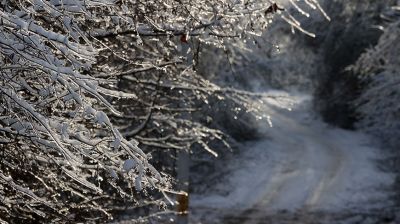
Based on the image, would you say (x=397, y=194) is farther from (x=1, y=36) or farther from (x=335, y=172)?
(x=1, y=36)

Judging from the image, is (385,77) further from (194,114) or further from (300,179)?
(194,114)

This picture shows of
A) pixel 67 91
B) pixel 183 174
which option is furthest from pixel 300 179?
pixel 67 91

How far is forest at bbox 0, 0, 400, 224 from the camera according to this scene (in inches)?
155

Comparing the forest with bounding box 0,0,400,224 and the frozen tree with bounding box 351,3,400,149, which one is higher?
the frozen tree with bounding box 351,3,400,149

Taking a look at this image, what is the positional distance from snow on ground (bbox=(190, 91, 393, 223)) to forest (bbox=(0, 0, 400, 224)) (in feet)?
0.27

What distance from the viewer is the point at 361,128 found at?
29.9 meters

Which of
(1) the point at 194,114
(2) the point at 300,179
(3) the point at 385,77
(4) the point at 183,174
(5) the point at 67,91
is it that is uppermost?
(3) the point at 385,77

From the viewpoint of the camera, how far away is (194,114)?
11523 mm

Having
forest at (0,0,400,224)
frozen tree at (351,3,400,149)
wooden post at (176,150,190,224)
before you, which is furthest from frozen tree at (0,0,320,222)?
frozen tree at (351,3,400,149)

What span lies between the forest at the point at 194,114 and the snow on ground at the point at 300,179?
0.27 feet

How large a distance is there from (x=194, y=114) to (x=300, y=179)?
10.1 m

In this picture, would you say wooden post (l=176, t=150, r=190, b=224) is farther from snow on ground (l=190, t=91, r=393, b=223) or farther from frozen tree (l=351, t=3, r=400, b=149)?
frozen tree (l=351, t=3, r=400, b=149)

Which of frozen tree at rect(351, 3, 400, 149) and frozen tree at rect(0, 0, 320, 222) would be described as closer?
frozen tree at rect(0, 0, 320, 222)

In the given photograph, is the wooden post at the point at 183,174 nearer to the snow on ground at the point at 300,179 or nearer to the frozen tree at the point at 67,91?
the snow on ground at the point at 300,179
